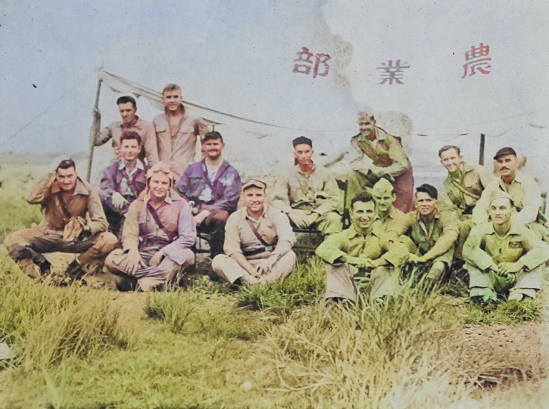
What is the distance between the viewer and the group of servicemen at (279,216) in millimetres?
3561

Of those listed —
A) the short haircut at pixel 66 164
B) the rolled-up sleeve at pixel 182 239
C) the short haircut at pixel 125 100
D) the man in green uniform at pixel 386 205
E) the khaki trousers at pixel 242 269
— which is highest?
the short haircut at pixel 125 100

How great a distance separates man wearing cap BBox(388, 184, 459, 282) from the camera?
357cm

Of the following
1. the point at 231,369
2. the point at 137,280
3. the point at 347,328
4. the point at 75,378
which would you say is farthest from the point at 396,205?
the point at 75,378

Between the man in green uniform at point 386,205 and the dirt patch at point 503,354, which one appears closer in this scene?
the dirt patch at point 503,354

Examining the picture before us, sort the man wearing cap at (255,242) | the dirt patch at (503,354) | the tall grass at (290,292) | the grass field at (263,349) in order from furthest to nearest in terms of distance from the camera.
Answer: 1. the man wearing cap at (255,242)
2. the tall grass at (290,292)
3. the dirt patch at (503,354)
4. the grass field at (263,349)

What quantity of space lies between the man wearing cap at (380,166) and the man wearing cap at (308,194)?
11 cm

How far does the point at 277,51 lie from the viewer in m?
3.58

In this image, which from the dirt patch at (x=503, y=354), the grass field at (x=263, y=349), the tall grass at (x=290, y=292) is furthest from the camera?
the tall grass at (x=290, y=292)

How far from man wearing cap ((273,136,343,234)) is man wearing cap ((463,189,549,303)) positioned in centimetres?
81

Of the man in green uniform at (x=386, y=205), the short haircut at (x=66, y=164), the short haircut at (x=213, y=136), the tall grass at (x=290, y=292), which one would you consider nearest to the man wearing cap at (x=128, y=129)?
the short haircut at (x=66, y=164)

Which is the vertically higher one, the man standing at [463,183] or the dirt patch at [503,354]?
the man standing at [463,183]

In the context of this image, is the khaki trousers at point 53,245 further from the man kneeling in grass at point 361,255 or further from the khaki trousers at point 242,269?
the man kneeling in grass at point 361,255

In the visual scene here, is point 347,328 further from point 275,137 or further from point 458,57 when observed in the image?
point 458,57

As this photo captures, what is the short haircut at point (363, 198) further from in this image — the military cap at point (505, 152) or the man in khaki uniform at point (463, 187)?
the military cap at point (505, 152)
